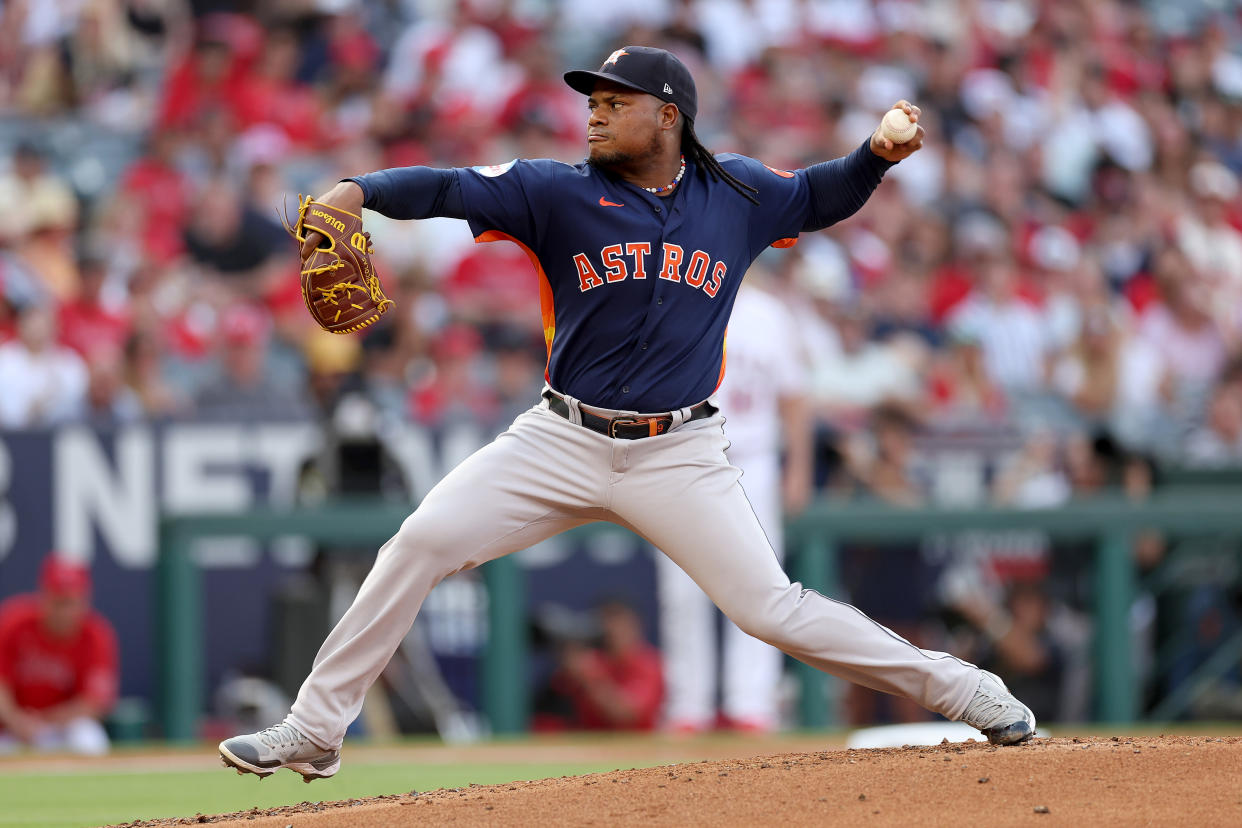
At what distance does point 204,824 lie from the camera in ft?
14.1

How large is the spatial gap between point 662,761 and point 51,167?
601 centimetres

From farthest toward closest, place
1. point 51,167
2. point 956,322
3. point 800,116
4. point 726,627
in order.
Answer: point 800,116 < point 956,322 < point 51,167 < point 726,627

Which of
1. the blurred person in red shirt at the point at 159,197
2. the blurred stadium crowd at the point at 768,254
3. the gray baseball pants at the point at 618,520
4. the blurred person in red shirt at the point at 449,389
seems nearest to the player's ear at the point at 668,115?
the gray baseball pants at the point at 618,520

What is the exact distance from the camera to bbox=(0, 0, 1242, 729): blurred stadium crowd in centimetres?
897

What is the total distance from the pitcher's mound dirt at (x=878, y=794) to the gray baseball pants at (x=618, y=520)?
247 mm

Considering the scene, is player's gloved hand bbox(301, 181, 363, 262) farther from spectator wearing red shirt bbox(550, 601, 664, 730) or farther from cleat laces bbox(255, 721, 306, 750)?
spectator wearing red shirt bbox(550, 601, 664, 730)

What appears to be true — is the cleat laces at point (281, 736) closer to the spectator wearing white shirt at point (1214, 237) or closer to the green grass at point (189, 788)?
the green grass at point (189, 788)

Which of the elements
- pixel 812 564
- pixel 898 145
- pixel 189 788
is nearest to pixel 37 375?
pixel 189 788

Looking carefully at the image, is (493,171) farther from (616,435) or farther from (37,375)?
(37,375)

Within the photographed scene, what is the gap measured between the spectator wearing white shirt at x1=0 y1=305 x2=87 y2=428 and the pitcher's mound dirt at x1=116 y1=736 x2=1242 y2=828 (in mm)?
4671

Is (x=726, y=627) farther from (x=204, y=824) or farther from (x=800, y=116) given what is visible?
(x=800, y=116)

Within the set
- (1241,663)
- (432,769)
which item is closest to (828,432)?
(1241,663)

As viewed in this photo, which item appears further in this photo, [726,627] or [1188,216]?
[1188,216]

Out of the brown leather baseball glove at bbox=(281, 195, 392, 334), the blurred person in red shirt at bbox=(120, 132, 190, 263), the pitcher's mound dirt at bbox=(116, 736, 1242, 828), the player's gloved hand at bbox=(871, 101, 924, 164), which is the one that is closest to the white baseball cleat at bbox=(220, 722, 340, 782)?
the pitcher's mound dirt at bbox=(116, 736, 1242, 828)
